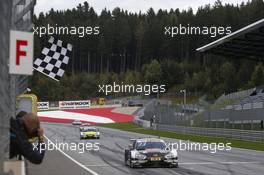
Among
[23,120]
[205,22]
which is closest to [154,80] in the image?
[205,22]

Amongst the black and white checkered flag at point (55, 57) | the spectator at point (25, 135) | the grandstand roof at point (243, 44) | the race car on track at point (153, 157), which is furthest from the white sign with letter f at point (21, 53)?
the grandstand roof at point (243, 44)

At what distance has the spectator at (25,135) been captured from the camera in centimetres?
426

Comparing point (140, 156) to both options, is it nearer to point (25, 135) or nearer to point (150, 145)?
point (150, 145)

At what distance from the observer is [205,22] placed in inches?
4990

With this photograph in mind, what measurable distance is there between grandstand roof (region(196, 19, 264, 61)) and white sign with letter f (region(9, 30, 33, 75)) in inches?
1274

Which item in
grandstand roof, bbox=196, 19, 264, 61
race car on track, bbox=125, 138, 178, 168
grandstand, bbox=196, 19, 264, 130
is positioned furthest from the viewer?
grandstand, bbox=196, 19, 264, 130

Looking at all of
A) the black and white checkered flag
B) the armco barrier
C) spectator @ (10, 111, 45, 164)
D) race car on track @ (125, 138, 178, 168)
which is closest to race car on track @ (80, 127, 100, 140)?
the armco barrier

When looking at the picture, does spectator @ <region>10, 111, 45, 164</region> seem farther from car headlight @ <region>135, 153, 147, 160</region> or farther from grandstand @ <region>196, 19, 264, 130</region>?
grandstand @ <region>196, 19, 264, 130</region>

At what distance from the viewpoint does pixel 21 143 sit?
4238 millimetres

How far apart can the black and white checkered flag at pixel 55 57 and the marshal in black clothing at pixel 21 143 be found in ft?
27.8

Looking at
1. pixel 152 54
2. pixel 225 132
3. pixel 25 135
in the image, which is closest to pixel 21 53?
pixel 25 135

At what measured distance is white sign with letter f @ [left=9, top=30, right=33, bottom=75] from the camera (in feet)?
16.5

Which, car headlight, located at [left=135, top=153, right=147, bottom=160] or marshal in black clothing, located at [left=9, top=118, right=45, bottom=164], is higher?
marshal in black clothing, located at [left=9, top=118, right=45, bottom=164]

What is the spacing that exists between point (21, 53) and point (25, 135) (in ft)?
3.60
